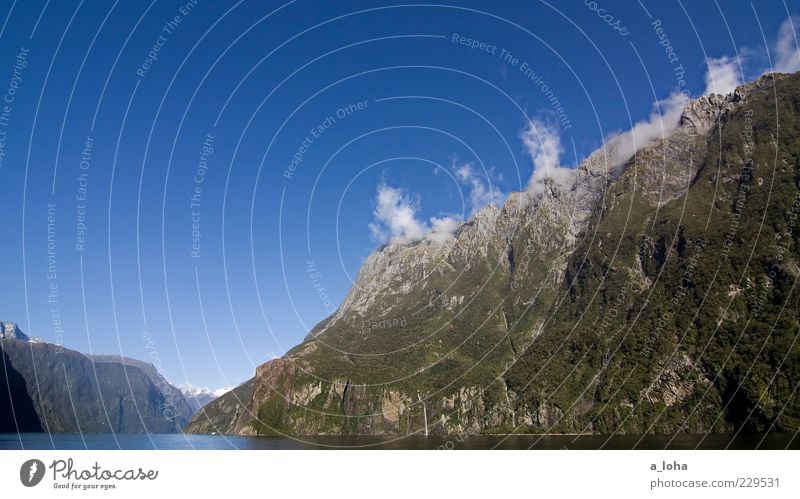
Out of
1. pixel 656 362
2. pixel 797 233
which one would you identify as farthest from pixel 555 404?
pixel 797 233

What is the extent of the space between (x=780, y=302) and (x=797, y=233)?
2175cm

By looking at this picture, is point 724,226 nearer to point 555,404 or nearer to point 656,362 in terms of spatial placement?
point 656,362
